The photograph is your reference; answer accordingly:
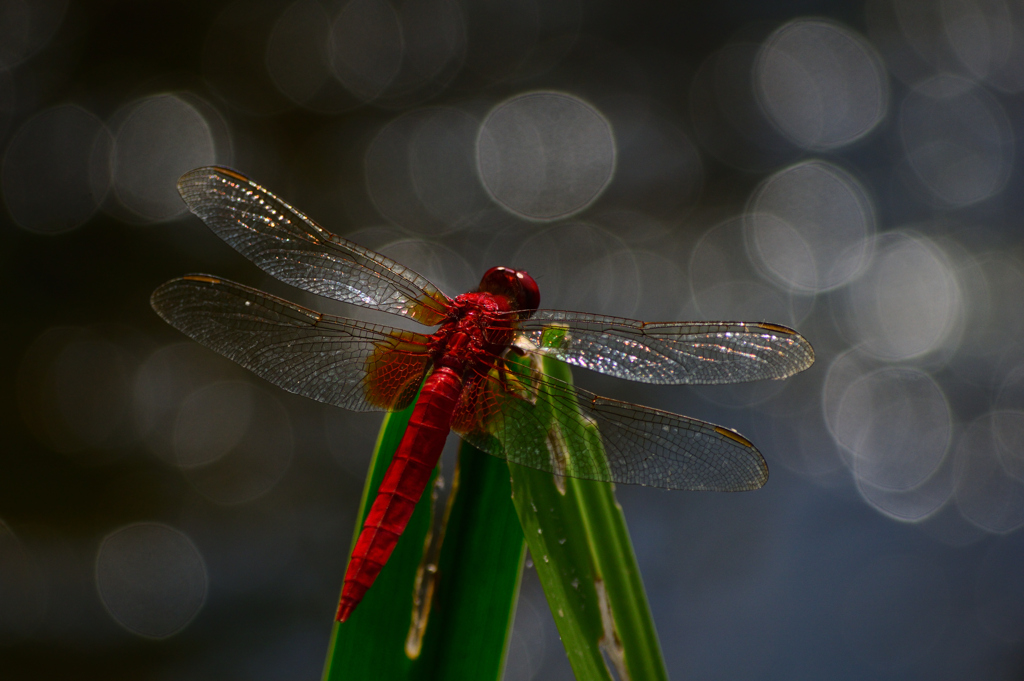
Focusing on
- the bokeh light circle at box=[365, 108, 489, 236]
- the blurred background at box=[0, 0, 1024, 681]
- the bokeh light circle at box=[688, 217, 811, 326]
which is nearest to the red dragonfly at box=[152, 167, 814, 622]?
the blurred background at box=[0, 0, 1024, 681]

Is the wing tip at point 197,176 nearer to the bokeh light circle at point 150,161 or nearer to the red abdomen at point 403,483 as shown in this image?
the red abdomen at point 403,483

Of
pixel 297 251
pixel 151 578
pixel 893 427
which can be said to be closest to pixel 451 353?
pixel 297 251

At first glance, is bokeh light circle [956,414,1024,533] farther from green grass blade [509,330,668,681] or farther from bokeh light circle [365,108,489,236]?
green grass blade [509,330,668,681]

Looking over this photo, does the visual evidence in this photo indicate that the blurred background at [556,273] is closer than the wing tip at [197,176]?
No

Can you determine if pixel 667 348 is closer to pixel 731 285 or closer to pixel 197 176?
pixel 197 176

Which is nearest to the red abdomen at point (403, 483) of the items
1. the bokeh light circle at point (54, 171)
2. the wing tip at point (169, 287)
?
the wing tip at point (169, 287)

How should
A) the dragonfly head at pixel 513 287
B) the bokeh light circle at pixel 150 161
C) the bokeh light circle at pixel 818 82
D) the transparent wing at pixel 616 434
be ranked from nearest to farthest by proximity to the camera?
the transparent wing at pixel 616 434 < the dragonfly head at pixel 513 287 < the bokeh light circle at pixel 150 161 < the bokeh light circle at pixel 818 82

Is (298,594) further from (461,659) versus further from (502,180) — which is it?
(502,180)
